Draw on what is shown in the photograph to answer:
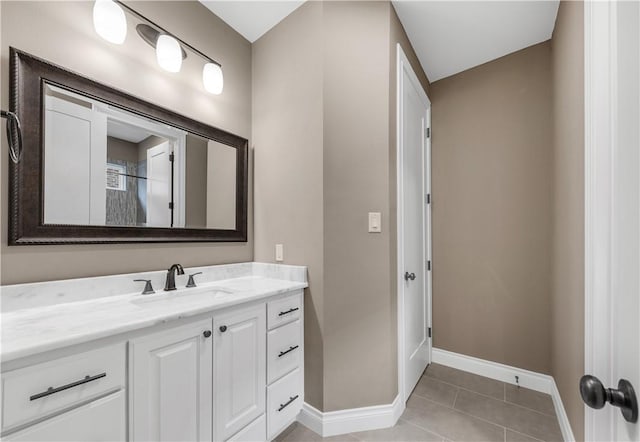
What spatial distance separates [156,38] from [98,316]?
151 cm

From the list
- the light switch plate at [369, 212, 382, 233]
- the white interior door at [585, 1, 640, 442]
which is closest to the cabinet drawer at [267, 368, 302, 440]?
the light switch plate at [369, 212, 382, 233]

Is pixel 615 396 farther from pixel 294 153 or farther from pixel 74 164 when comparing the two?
pixel 74 164

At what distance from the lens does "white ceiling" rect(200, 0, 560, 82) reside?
1.87m

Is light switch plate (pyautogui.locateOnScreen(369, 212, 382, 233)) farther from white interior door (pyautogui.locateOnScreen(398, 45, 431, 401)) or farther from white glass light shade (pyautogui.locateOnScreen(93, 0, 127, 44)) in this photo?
white glass light shade (pyautogui.locateOnScreen(93, 0, 127, 44))

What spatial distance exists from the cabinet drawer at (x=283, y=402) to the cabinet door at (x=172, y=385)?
1.26 ft

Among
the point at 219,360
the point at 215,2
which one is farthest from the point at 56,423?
the point at 215,2

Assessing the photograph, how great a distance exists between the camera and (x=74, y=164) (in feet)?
4.32

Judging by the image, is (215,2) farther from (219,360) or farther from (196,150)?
(219,360)

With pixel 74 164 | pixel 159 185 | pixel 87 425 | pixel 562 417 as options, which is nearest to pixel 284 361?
pixel 87 425

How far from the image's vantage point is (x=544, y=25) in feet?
6.60

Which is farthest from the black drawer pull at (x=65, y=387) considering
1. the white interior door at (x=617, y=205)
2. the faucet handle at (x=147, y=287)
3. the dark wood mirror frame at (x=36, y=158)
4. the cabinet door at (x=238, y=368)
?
the white interior door at (x=617, y=205)

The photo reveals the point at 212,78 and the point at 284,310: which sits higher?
the point at 212,78

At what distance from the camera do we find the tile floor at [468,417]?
1.64 metres

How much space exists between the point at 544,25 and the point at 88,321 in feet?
10.6
